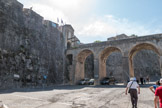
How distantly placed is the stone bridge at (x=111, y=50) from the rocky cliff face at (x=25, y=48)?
3.40 meters

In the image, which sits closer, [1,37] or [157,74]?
[1,37]

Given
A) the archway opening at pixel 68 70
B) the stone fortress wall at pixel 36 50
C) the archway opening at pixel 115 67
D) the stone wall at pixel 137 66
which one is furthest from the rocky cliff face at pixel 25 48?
the archway opening at pixel 115 67

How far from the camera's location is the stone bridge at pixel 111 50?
2030 centimetres

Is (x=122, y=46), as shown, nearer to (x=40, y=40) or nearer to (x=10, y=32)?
(x=40, y=40)

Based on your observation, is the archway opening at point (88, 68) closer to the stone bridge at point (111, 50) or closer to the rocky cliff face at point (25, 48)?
the stone bridge at point (111, 50)

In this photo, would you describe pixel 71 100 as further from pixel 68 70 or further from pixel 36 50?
pixel 68 70

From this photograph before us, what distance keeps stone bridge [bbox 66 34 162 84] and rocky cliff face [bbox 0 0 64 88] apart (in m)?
3.40

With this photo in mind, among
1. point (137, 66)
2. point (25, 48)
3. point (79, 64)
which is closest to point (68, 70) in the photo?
point (79, 64)

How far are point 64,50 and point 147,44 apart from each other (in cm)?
1571

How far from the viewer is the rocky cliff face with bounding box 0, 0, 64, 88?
15.4m

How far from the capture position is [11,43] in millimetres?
16250

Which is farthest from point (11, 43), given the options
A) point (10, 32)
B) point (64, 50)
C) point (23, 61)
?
point (64, 50)

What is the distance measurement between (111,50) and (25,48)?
15.4 m

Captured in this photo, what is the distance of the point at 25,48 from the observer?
18.3m
